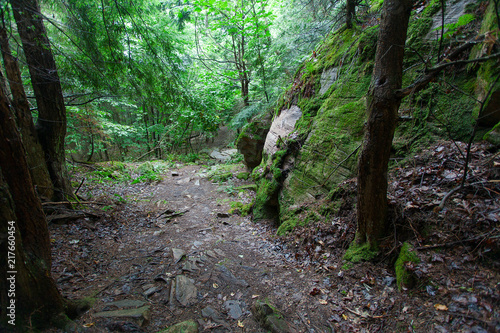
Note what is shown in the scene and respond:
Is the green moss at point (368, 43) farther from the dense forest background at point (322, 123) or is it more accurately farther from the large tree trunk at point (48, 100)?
the large tree trunk at point (48, 100)

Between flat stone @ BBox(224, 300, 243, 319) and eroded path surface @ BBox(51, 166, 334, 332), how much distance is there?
0.01m

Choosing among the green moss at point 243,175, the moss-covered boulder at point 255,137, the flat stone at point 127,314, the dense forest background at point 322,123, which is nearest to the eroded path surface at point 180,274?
the flat stone at point 127,314

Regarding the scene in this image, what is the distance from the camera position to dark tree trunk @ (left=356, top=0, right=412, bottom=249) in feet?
8.33

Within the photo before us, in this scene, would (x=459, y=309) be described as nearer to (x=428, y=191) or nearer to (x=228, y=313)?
(x=428, y=191)

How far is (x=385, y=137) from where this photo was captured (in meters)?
2.76

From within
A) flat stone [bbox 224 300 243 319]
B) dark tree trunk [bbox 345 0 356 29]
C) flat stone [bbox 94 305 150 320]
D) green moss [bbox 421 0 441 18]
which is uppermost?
dark tree trunk [bbox 345 0 356 29]

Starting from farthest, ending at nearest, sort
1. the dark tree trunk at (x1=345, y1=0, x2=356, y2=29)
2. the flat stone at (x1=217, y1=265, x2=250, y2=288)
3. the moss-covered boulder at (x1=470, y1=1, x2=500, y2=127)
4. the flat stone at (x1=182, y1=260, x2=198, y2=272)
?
1. the dark tree trunk at (x1=345, y1=0, x2=356, y2=29)
2. the flat stone at (x1=182, y1=260, x2=198, y2=272)
3. the flat stone at (x1=217, y1=265, x2=250, y2=288)
4. the moss-covered boulder at (x1=470, y1=1, x2=500, y2=127)

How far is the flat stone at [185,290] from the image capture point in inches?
123

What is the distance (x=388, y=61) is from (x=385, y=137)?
2.97 ft

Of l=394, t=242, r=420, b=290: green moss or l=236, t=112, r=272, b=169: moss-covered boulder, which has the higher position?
l=236, t=112, r=272, b=169: moss-covered boulder

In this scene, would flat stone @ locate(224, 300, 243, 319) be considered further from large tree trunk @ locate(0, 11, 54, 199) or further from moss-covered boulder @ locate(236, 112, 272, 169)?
moss-covered boulder @ locate(236, 112, 272, 169)

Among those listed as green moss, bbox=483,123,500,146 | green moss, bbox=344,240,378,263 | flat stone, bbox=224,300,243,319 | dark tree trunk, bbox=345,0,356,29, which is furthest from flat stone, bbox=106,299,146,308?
dark tree trunk, bbox=345,0,356,29

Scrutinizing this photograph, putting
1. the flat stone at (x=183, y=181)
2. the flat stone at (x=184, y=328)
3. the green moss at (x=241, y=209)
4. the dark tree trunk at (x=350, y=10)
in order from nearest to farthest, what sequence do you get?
the flat stone at (x=184, y=328)
the dark tree trunk at (x=350, y=10)
the green moss at (x=241, y=209)
the flat stone at (x=183, y=181)

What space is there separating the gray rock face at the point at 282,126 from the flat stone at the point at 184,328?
17.5ft
